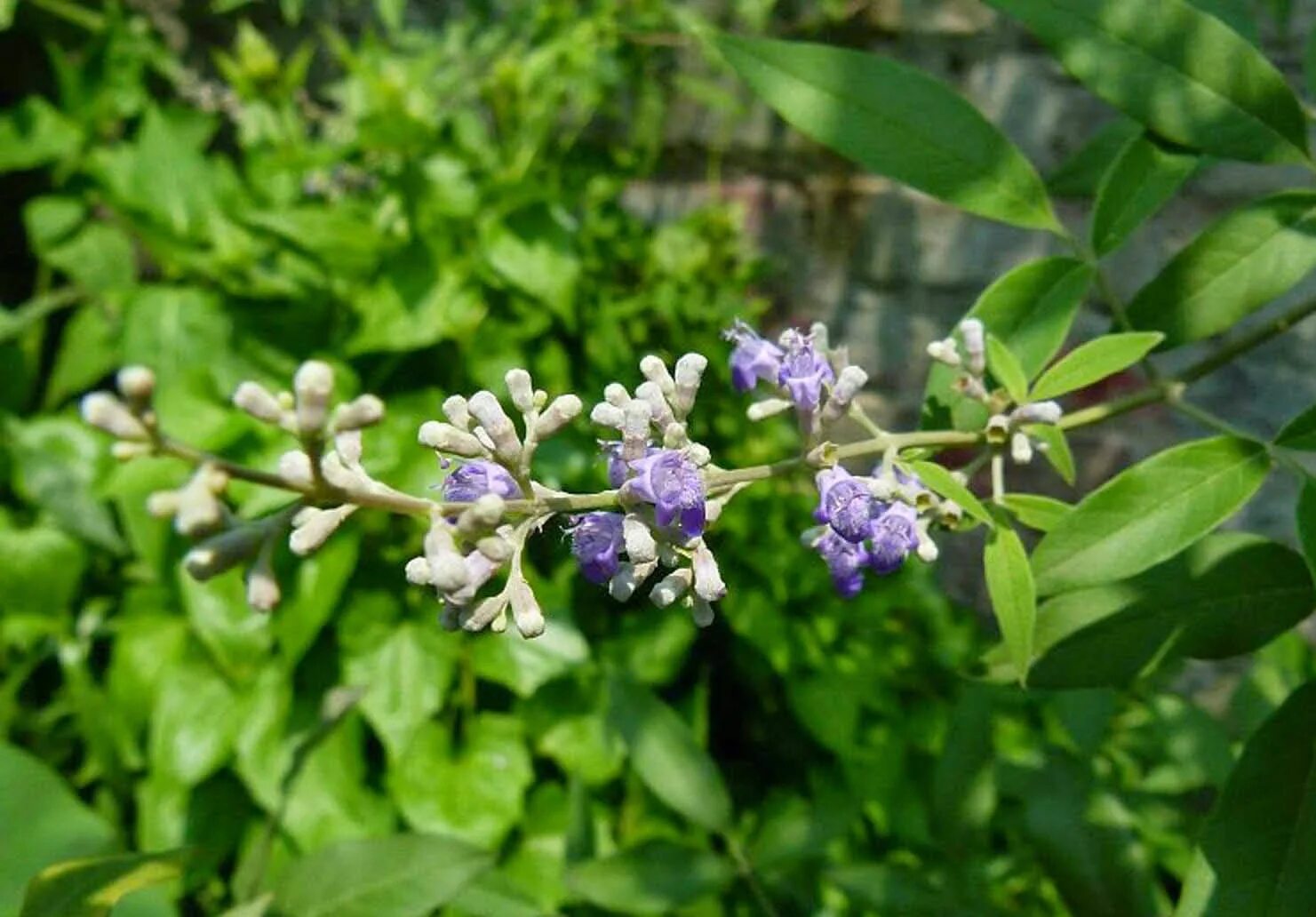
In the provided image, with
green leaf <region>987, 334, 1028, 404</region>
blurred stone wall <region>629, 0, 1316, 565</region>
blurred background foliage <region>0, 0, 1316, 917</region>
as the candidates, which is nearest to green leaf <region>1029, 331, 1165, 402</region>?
green leaf <region>987, 334, 1028, 404</region>

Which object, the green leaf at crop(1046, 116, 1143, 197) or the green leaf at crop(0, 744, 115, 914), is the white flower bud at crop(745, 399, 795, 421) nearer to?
the green leaf at crop(1046, 116, 1143, 197)

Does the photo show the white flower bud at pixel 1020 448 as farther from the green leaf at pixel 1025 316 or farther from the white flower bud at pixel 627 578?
the white flower bud at pixel 627 578

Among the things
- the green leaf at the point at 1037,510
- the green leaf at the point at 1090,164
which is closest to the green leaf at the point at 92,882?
the green leaf at the point at 1037,510

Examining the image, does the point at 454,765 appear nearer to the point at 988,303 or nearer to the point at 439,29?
the point at 988,303

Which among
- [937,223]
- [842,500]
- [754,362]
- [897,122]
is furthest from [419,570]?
[937,223]

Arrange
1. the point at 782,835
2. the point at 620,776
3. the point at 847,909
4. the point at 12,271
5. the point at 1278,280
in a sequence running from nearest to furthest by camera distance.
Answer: the point at 1278,280
the point at 782,835
the point at 847,909
the point at 620,776
the point at 12,271

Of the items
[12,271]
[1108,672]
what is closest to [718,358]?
[1108,672]
